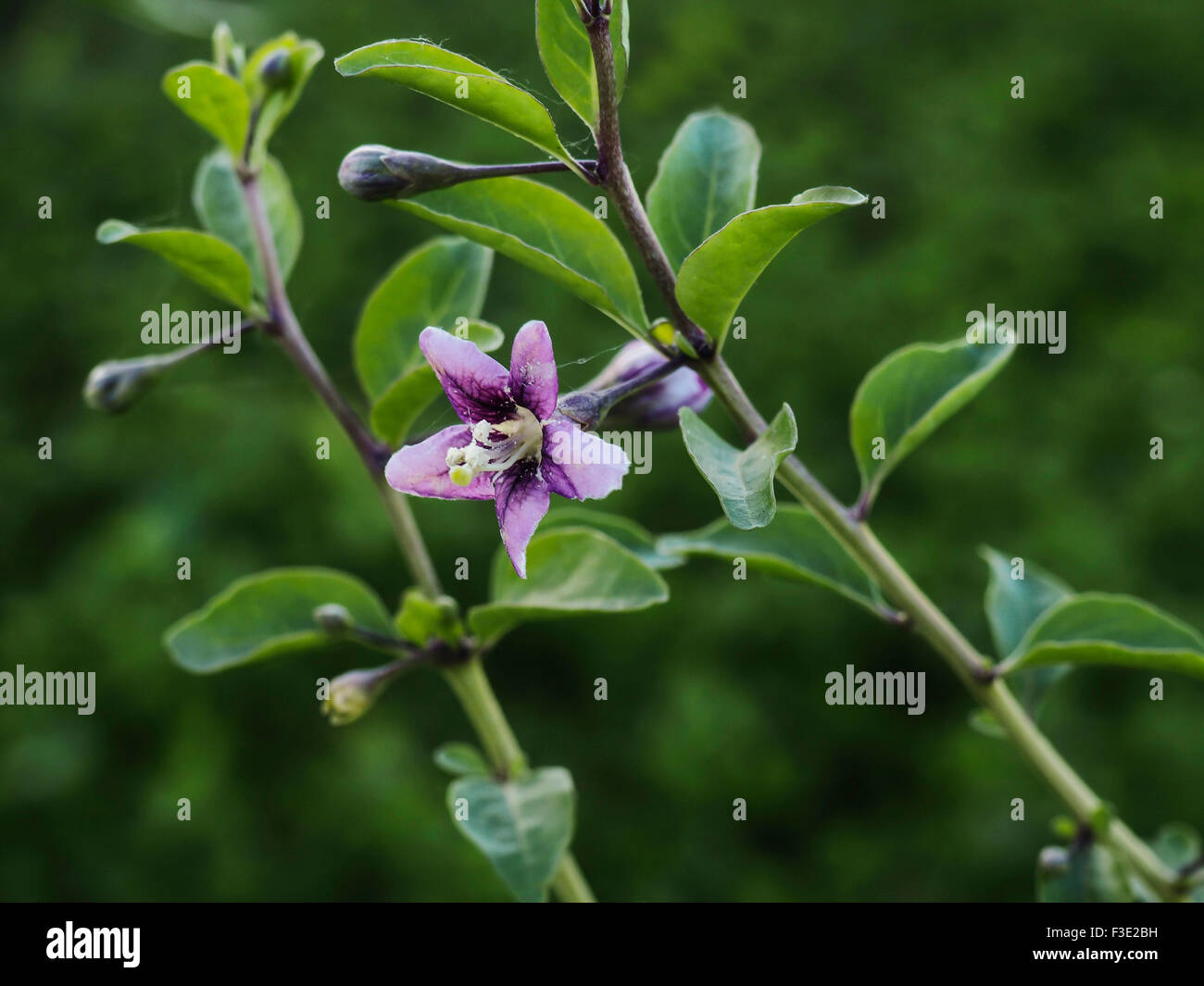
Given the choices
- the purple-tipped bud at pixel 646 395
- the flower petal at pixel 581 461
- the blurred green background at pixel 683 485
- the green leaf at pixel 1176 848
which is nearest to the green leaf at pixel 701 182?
the purple-tipped bud at pixel 646 395

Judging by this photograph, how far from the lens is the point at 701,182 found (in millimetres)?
751

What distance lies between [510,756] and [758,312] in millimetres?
1549

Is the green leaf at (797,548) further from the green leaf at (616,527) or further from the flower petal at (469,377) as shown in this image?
the flower petal at (469,377)

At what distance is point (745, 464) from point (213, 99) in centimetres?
45

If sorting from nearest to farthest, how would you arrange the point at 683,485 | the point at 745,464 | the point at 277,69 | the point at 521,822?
the point at 745,464 < the point at 521,822 < the point at 277,69 < the point at 683,485

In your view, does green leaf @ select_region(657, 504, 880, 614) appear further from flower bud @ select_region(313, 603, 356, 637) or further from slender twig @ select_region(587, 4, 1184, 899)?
flower bud @ select_region(313, 603, 356, 637)

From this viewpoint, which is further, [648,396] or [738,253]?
[648,396]

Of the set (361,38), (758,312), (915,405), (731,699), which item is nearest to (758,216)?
(915,405)

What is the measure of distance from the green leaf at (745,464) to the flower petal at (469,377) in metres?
0.12

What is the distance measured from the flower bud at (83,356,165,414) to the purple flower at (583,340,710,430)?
317 millimetres

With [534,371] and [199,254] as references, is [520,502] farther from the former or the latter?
[199,254]

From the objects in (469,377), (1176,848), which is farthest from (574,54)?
(1176,848)

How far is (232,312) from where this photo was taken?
0.87 m
